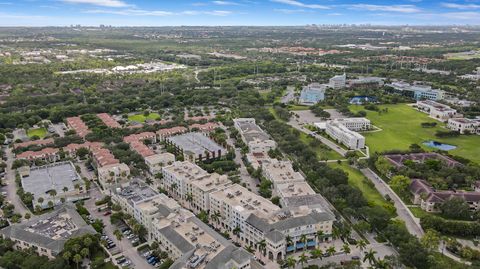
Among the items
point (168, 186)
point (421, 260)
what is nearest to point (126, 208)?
point (168, 186)

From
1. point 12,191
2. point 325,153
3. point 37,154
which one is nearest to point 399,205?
point 325,153

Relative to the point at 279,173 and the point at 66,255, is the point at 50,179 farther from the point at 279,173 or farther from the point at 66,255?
the point at 279,173

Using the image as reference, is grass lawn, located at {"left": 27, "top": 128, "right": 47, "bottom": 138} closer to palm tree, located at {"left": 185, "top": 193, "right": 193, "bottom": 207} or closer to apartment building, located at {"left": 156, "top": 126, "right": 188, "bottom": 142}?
apartment building, located at {"left": 156, "top": 126, "right": 188, "bottom": 142}

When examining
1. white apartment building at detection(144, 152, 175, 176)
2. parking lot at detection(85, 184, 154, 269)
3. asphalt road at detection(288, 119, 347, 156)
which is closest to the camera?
parking lot at detection(85, 184, 154, 269)

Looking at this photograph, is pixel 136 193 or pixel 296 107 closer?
pixel 136 193

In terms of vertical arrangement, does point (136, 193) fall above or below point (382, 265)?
above

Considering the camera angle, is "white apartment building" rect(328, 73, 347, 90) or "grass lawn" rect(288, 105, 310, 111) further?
"white apartment building" rect(328, 73, 347, 90)

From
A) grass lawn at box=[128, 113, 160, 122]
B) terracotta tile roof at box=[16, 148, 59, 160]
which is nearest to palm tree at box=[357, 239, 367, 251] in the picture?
terracotta tile roof at box=[16, 148, 59, 160]
